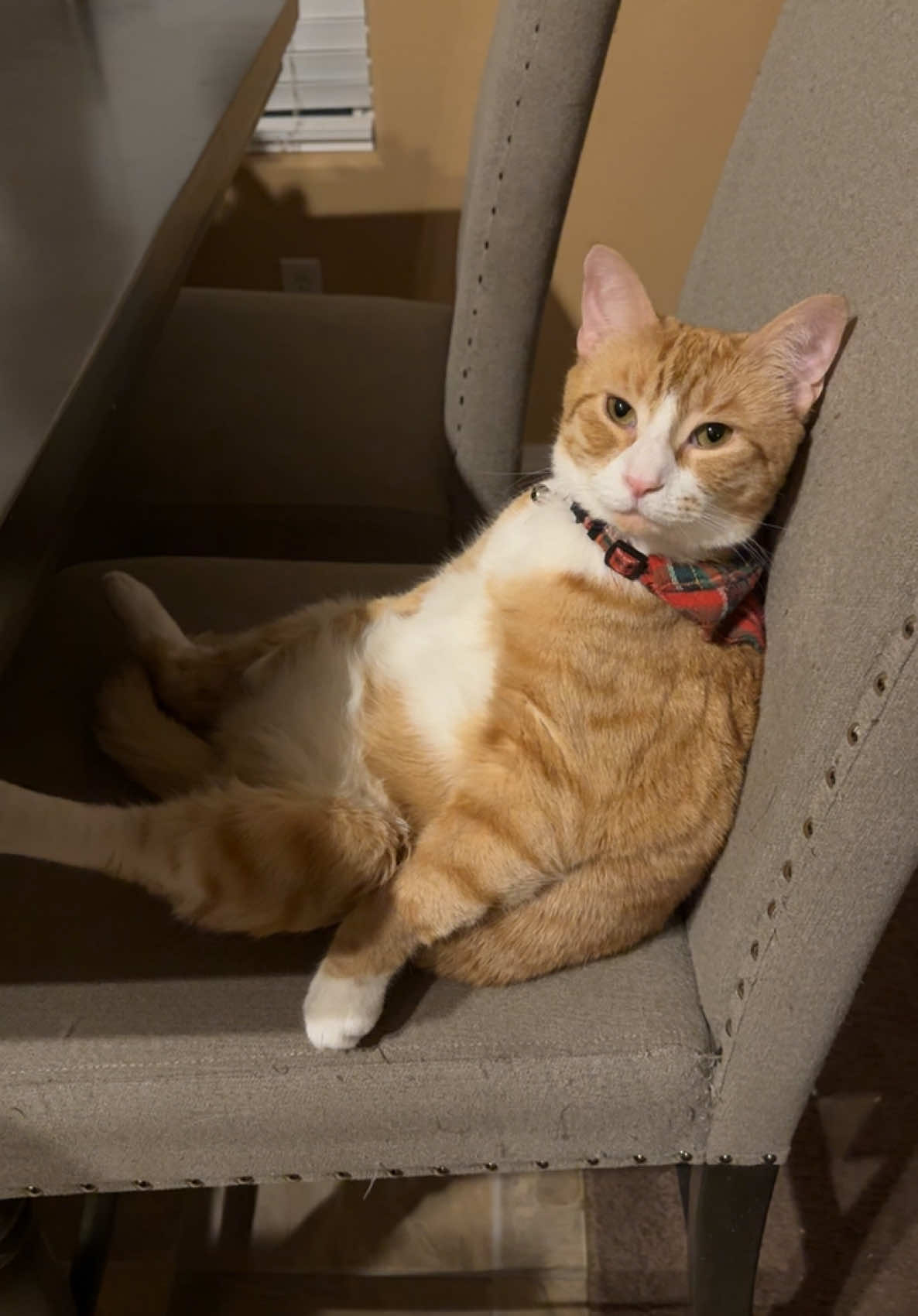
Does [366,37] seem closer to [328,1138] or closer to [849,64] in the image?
[849,64]

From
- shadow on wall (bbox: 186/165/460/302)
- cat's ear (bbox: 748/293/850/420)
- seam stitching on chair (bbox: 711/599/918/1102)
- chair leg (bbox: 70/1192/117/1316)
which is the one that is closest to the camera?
seam stitching on chair (bbox: 711/599/918/1102)

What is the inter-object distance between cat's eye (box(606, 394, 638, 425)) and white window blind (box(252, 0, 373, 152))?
125 centimetres

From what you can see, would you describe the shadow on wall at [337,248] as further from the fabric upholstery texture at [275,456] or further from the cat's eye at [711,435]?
the cat's eye at [711,435]

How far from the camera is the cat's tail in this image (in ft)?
2.81

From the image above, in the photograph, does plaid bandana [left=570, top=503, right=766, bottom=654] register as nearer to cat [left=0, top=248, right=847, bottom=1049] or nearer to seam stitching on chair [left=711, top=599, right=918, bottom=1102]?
cat [left=0, top=248, right=847, bottom=1049]

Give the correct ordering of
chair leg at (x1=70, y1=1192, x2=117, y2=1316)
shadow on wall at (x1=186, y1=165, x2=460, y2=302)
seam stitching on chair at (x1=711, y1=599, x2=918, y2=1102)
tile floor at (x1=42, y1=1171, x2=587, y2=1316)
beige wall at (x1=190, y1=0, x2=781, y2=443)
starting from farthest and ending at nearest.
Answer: shadow on wall at (x1=186, y1=165, x2=460, y2=302)
beige wall at (x1=190, y1=0, x2=781, y2=443)
tile floor at (x1=42, y1=1171, x2=587, y2=1316)
chair leg at (x1=70, y1=1192, x2=117, y2=1316)
seam stitching on chair at (x1=711, y1=599, x2=918, y2=1102)

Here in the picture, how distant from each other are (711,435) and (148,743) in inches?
21.3

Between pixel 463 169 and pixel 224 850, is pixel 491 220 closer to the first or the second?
pixel 224 850

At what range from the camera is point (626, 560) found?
754 millimetres

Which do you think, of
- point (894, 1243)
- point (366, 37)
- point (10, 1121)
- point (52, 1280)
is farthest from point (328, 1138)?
point (366, 37)

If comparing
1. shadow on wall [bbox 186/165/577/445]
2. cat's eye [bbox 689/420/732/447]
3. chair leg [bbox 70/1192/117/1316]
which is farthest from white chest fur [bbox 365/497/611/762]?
shadow on wall [bbox 186/165/577/445]

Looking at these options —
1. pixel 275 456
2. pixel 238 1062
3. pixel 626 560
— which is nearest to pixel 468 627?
pixel 626 560

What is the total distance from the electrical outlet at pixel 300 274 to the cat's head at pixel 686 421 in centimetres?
134

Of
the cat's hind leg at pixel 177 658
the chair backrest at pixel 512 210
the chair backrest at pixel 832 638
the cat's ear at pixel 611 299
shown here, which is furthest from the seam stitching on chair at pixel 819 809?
the chair backrest at pixel 512 210
